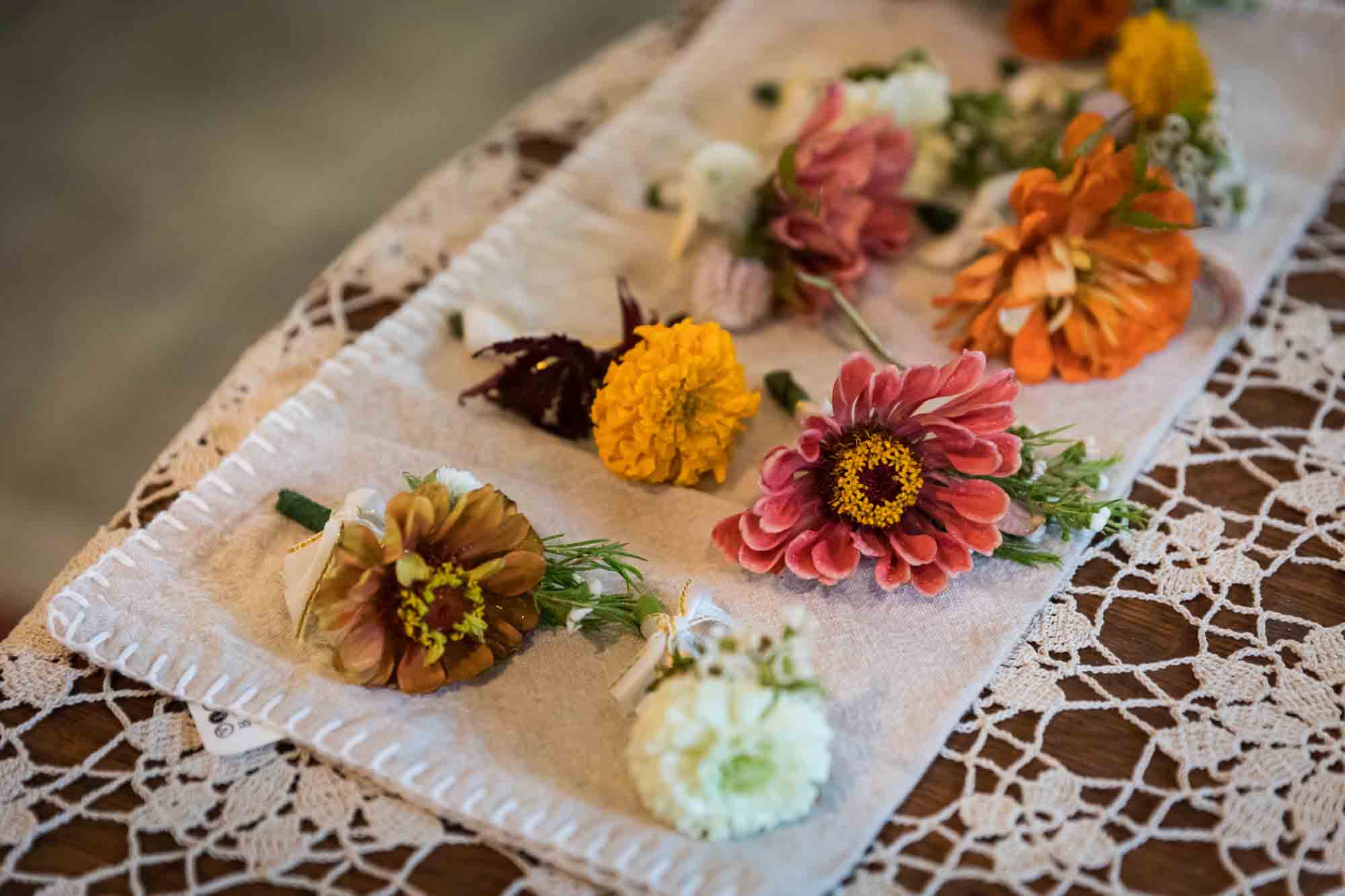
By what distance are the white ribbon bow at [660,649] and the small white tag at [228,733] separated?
0.23 m

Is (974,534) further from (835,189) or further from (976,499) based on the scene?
(835,189)

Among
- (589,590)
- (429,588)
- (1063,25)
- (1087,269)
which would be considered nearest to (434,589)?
(429,588)

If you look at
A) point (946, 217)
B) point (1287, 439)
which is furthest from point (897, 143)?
point (1287, 439)

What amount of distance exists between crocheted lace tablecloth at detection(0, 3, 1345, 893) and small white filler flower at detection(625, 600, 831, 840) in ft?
0.26

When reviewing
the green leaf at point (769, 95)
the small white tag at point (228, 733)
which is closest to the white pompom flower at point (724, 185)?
the green leaf at point (769, 95)

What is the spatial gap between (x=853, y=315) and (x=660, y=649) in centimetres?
37

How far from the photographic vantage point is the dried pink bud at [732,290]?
1022 mm

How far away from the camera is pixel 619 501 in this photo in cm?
90

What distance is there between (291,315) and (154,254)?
0.63m

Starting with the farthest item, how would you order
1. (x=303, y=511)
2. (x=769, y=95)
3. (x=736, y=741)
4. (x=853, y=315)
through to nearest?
(x=769, y=95)
(x=853, y=315)
(x=303, y=511)
(x=736, y=741)

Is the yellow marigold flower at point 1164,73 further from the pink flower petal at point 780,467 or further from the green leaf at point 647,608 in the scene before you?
the green leaf at point 647,608

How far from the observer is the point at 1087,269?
94 centimetres

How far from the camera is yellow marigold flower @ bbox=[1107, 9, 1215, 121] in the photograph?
1.08 m

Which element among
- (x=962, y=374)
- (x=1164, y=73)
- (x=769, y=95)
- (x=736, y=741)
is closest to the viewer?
(x=736, y=741)
